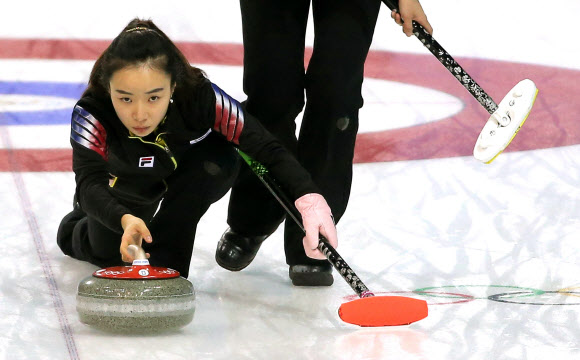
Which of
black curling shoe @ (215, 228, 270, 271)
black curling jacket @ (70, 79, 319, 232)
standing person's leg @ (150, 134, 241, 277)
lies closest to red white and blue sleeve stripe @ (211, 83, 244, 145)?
black curling jacket @ (70, 79, 319, 232)

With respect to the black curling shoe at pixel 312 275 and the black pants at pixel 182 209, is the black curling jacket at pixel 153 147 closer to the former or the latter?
the black pants at pixel 182 209

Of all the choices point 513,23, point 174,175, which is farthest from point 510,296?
point 513,23

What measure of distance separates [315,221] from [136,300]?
361mm

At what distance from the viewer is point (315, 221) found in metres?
1.83

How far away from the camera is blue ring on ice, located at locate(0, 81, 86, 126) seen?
329 cm

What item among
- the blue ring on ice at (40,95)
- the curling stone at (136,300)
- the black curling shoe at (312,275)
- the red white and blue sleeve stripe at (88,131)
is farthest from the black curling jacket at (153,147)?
the blue ring on ice at (40,95)

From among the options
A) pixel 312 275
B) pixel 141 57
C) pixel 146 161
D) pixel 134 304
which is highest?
pixel 141 57

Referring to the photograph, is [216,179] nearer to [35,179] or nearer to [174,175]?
[174,175]

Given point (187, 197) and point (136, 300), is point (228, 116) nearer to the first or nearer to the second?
point (187, 197)

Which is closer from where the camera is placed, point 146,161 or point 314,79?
point 146,161

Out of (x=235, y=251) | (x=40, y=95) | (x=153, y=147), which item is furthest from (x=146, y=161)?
(x=40, y=95)

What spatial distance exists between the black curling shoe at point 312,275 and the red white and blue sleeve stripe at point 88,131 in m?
0.50

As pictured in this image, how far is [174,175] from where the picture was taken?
81.3 inches

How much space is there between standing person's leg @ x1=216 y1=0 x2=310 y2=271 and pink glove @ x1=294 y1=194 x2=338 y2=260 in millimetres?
342
